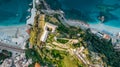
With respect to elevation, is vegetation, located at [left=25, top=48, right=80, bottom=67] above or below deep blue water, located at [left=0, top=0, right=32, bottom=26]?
below

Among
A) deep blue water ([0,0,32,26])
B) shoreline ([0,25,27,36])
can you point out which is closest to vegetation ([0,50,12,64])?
shoreline ([0,25,27,36])

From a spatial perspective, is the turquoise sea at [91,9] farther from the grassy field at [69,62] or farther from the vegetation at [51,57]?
the grassy field at [69,62]

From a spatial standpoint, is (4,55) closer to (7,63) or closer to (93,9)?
(7,63)

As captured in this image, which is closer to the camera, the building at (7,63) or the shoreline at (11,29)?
the building at (7,63)

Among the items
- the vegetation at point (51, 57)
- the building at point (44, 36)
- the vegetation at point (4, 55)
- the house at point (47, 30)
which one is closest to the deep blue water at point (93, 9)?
the house at point (47, 30)

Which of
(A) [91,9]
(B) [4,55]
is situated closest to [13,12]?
(B) [4,55]

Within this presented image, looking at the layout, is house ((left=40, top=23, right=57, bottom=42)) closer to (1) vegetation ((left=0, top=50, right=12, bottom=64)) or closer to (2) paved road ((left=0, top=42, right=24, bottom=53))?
(2) paved road ((left=0, top=42, right=24, bottom=53))

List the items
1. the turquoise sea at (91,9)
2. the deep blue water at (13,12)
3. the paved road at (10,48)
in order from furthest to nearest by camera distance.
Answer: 1. the turquoise sea at (91,9)
2. the deep blue water at (13,12)
3. the paved road at (10,48)
